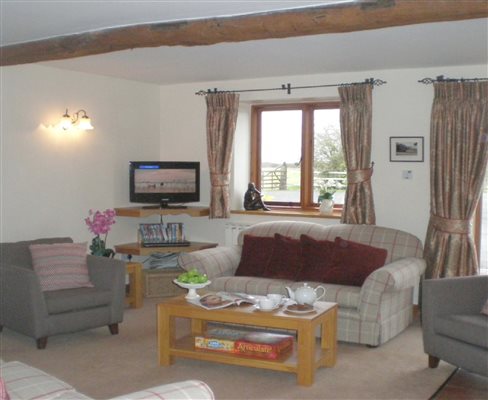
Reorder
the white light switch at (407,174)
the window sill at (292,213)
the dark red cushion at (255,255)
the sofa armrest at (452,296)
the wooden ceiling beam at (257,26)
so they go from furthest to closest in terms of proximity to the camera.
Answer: the window sill at (292,213), the white light switch at (407,174), the dark red cushion at (255,255), the sofa armrest at (452,296), the wooden ceiling beam at (257,26)

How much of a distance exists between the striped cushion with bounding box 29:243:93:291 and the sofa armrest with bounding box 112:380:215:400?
3.26 meters

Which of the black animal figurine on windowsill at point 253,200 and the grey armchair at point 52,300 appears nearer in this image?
the grey armchair at point 52,300

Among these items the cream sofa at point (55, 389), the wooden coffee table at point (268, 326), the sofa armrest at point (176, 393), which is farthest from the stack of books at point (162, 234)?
the sofa armrest at point (176, 393)

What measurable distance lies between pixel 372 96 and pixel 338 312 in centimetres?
231

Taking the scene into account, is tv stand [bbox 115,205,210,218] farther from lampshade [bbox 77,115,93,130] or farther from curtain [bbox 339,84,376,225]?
curtain [bbox 339,84,376,225]

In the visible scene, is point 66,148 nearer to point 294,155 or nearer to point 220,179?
point 220,179

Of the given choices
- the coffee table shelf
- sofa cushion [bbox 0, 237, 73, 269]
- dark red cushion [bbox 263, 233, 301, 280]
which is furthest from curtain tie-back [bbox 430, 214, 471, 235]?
sofa cushion [bbox 0, 237, 73, 269]

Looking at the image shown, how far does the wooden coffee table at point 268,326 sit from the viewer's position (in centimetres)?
407

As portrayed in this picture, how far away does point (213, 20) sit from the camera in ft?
12.8

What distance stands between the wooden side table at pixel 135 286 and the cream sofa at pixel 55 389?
3.12m

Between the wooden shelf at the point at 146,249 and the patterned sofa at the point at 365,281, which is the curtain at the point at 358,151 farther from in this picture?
the wooden shelf at the point at 146,249

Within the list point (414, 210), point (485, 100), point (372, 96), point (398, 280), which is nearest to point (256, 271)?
point (398, 280)

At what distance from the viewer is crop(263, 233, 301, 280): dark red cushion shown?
216 inches

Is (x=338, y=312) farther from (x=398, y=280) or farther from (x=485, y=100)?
(x=485, y=100)
